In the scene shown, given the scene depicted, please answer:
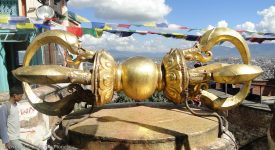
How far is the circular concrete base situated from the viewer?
271 cm

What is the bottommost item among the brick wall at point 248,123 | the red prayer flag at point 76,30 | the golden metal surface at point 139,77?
the brick wall at point 248,123

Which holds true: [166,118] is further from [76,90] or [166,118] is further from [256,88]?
[256,88]

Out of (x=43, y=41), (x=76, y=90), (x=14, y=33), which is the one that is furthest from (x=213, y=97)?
(x=14, y=33)

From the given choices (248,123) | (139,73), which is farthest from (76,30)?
(139,73)

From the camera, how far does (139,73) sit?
2857 mm

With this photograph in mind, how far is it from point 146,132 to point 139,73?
0.47 metres

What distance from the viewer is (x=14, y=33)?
51.1 ft

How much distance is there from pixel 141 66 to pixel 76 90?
696mm

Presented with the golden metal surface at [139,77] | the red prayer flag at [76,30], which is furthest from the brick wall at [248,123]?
the golden metal surface at [139,77]

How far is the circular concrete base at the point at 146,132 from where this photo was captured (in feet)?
8.90

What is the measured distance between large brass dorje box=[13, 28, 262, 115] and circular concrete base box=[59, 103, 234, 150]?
23cm

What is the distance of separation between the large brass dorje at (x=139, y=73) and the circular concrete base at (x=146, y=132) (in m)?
0.23

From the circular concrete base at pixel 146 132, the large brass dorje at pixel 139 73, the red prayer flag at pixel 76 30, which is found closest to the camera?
the circular concrete base at pixel 146 132

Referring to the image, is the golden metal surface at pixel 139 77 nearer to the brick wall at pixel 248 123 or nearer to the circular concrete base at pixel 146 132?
the circular concrete base at pixel 146 132
